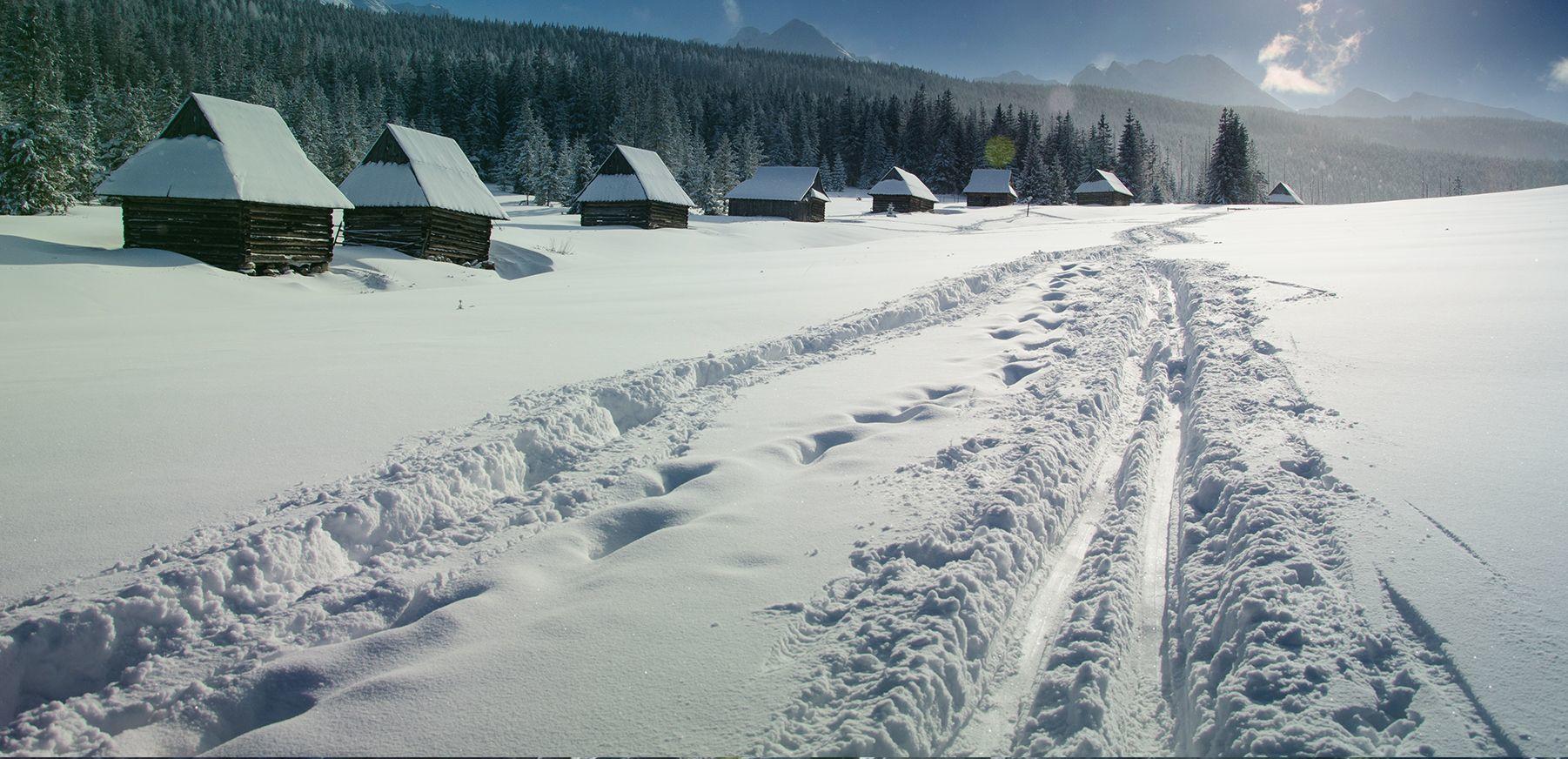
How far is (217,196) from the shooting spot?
1786 cm

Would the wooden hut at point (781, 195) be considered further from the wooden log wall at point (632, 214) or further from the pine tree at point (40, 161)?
the pine tree at point (40, 161)

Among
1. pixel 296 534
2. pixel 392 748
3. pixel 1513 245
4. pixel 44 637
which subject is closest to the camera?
pixel 392 748

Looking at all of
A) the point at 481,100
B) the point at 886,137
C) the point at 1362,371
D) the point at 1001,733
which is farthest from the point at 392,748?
the point at 886,137

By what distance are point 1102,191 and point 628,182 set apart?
5511 cm

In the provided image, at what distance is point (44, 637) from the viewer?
3.38 meters

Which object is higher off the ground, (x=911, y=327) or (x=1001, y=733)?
(x=911, y=327)

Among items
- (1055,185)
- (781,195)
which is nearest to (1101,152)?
(1055,185)

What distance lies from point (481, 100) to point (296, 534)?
80240 mm

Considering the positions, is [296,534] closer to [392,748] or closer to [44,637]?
[44,637]

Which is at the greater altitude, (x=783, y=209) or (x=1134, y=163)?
(x=1134, y=163)

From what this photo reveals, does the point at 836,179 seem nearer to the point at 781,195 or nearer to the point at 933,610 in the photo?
the point at 781,195

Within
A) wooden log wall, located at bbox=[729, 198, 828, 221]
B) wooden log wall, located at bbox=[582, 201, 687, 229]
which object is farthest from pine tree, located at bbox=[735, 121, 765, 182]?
wooden log wall, located at bbox=[582, 201, 687, 229]

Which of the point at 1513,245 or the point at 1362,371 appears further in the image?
the point at 1513,245

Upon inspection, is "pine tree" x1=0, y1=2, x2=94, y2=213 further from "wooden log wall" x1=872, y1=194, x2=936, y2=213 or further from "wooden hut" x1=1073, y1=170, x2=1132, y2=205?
"wooden hut" x1=1073, y1=170, x2=1132, y2=205
